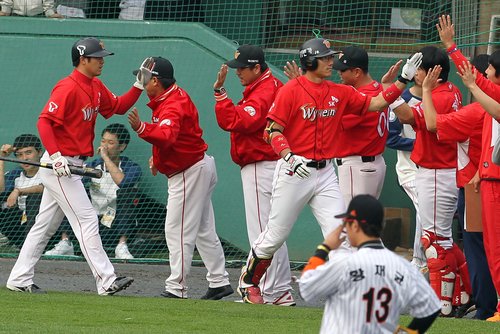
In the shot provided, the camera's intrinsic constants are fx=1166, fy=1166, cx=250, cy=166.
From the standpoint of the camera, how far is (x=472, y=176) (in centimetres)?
867

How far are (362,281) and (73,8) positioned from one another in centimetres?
859

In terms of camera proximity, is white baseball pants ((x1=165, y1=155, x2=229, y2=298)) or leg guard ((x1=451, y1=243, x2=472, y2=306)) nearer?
leg guard ((x1=451, y1=243, x2=472, y2=306))

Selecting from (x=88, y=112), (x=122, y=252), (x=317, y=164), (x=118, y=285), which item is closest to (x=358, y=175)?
(x=317, y=164)

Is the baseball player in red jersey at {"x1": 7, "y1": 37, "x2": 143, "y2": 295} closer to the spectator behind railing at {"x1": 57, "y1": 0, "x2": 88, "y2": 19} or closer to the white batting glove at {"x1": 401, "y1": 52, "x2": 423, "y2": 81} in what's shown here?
the white batting glove at {"x1": 401, "y1": 52, "x2": 423, "y2": 81}

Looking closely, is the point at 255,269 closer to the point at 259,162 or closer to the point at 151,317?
the point at 259,162

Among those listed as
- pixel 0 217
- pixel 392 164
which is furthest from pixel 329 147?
pixel 0 217

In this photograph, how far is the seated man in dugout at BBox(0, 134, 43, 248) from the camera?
12055mm

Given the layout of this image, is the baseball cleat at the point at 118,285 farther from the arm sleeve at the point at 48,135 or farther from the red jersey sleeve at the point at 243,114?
the red jersey sleeve at the point at 243,114

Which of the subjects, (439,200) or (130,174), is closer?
(439,200)

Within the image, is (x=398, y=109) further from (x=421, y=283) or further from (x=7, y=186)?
(x=7, y=186)

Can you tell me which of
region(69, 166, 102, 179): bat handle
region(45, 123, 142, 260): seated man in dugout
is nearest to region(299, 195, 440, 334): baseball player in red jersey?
region(69, 166, 102, 179): bat handle

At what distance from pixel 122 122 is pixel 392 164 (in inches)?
117

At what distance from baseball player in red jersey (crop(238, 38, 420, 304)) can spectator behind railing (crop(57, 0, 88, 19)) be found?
4.91m

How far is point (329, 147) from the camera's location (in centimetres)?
859
